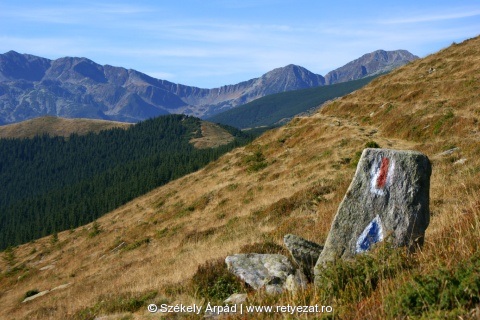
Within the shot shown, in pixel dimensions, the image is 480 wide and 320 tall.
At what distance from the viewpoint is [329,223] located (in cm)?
1307

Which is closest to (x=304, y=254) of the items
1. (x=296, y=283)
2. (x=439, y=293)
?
(x=296, y=283)

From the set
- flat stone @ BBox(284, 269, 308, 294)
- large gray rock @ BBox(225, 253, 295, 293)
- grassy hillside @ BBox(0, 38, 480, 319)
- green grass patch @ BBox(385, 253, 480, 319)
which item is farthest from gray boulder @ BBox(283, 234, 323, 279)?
green grass patch @ BBox(385, 253, 480, 319)

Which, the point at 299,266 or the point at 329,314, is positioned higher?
the point at 329,314

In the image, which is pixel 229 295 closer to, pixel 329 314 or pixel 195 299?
pixel 195 299

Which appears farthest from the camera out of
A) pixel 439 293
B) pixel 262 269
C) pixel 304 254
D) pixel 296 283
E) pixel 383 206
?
pixel 262 269

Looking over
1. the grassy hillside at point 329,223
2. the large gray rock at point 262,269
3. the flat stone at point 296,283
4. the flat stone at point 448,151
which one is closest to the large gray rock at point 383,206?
the flat stone at point 296,283

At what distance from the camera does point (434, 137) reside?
3011cm

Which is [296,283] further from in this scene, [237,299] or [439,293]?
[439,293]

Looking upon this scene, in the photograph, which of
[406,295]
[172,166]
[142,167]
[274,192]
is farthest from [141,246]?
[142,167]

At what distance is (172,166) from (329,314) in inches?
6549

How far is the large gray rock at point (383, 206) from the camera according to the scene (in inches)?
282

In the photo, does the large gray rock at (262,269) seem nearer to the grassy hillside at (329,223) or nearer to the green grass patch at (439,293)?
the grassy hillside at (329,223)

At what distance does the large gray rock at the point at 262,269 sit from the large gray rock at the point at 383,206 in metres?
1.02

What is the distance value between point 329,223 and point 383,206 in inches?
231
